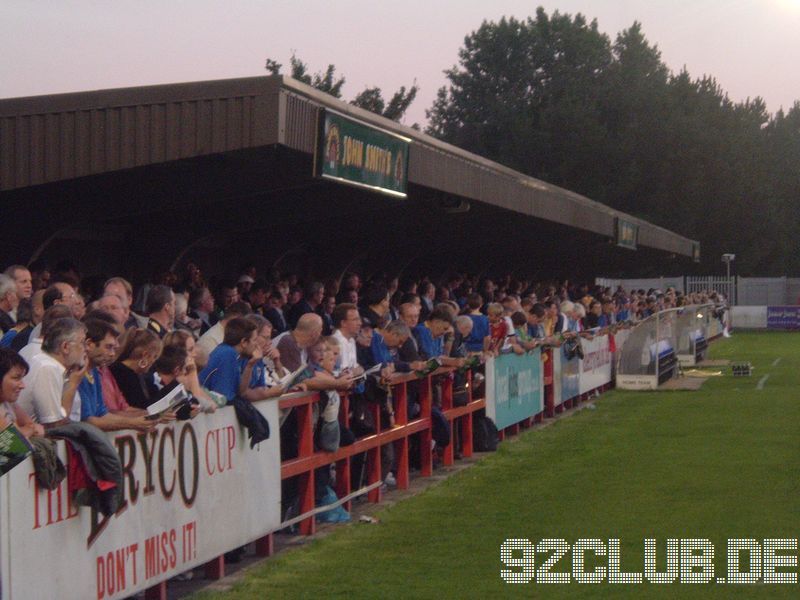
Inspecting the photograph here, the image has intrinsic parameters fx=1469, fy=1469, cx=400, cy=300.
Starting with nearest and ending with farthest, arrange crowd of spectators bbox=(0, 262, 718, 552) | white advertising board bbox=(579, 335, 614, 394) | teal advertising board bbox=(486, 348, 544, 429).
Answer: crowd of spectators bbox=(0, 262, 718, 552)
teal advertising board bbox=(486, 348, 544, 429)
white advertising board bbox=(579, 335, 614, 394)

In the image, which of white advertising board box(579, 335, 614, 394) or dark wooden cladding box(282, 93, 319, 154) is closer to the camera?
dark wooden cladding box(282, 93, 319, 154)

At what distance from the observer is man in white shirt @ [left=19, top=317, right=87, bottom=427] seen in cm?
719

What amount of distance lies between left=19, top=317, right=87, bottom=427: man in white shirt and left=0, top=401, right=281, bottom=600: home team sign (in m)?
0.29

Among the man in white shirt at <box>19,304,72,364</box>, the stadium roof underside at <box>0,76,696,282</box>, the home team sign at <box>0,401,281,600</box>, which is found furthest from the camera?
the stadium roof underside at <box>0,76,696,282</box>

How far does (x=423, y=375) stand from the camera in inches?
547

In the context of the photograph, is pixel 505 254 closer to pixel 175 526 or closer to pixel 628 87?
pixel 175 526

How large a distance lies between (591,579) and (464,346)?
7976 mm

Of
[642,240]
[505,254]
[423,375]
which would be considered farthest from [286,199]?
[642,240]

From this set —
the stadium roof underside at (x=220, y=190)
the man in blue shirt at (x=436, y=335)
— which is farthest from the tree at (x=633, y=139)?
the man in blue shirt at (x=436, y=335)

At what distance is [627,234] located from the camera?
37.2 m

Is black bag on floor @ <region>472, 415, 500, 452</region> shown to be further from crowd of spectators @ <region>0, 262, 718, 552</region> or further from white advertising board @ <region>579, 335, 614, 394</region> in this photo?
white advertising board @ <region>579, 335, 614, 394</region>

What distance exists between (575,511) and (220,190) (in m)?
5.64

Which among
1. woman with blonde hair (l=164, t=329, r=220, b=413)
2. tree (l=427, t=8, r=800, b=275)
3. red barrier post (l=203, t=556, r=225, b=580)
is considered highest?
tree (l=427, t=8, r=800, b=275)

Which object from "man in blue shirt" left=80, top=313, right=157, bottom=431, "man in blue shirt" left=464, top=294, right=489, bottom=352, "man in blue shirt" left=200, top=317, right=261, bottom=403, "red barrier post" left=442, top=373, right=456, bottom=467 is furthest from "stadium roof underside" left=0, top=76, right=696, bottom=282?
"man in blue shirt" left=80, top=313, right=157, bottom=431
